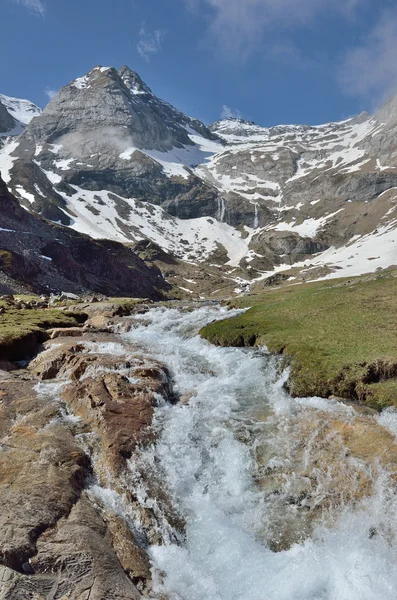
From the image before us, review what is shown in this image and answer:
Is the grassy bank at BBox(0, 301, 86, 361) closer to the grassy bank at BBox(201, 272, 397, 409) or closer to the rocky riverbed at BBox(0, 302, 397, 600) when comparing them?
the rocky riverbed at BBox(0, 302, 397, 600)

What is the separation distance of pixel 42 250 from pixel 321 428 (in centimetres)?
12580

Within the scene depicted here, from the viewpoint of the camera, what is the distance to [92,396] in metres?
18.0

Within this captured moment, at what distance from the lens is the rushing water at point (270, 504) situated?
1052cm

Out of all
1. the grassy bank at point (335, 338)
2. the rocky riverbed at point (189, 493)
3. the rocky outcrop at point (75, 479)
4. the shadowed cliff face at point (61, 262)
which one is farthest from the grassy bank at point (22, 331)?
the shadowed cliff face at point (61, 262)

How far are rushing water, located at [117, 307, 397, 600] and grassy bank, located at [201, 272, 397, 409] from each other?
5.33 ft

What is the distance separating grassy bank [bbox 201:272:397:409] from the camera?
18.6 metres

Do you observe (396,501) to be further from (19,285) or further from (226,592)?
(19,285)

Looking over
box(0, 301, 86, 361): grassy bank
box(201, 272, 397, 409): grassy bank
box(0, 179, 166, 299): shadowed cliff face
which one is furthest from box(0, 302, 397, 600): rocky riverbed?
box(0, 179, 166, 299): shadowed cliff face

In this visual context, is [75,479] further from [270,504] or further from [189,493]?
[270,504]

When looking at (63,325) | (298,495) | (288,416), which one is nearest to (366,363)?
(288,416)

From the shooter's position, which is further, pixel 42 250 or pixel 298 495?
pixel 42 250

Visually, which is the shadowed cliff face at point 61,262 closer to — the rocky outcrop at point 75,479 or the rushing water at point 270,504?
the rocky outcrop at point 75,479

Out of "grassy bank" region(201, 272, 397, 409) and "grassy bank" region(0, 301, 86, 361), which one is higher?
"grassy bank" region(0, 301, 86, 361)

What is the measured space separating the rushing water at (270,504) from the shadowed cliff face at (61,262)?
8211cm
